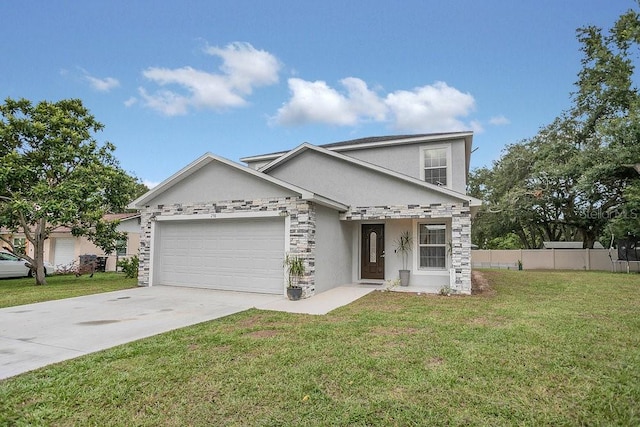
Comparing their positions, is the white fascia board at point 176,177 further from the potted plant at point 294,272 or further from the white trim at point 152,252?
the potted plant at point 294,272

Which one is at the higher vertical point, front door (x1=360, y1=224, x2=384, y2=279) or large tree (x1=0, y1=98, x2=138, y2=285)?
large tree (x1=0, y1=98, x2=138, y2=285)

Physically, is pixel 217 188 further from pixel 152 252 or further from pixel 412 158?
pixel 412 158

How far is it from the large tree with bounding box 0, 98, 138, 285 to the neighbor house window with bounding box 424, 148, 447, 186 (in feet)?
40.7

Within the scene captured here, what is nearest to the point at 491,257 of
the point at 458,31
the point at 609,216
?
the point at 609,216

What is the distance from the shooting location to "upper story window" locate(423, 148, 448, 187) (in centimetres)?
1309

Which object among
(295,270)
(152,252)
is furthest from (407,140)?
(152,252)

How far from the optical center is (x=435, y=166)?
13219mm

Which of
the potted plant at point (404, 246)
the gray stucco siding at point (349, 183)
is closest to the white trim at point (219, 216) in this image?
the gray stucco siding at point (349, 183)

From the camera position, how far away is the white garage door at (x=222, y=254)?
10.6 metres

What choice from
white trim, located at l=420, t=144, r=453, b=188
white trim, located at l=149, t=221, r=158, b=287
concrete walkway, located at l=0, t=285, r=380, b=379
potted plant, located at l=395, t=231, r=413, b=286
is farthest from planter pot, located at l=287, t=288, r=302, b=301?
white trim, located at l=420, t=144, r=453, b=188

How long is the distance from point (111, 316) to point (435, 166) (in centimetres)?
1107

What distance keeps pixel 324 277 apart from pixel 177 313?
465 centimetres

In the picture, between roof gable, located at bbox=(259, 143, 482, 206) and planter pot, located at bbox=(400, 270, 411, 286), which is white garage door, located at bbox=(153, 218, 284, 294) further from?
planter pot, located at bbox=(400, 270, 411, 286)

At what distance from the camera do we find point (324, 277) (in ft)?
36.3
